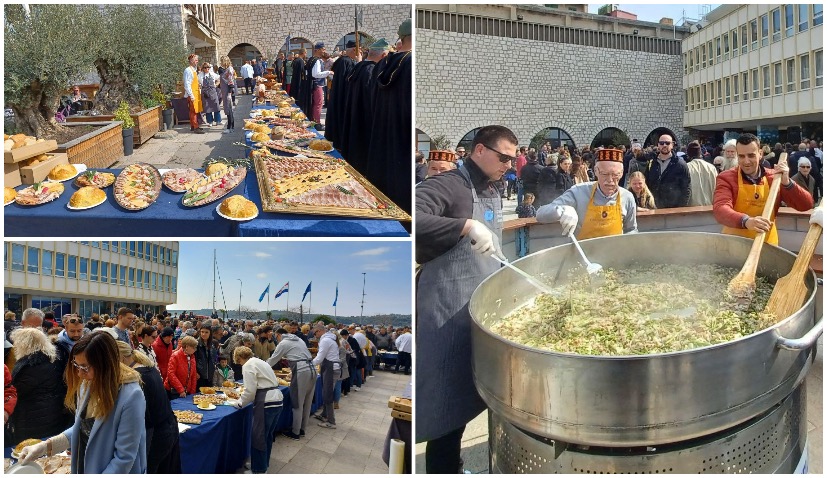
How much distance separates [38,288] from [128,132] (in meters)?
1.43

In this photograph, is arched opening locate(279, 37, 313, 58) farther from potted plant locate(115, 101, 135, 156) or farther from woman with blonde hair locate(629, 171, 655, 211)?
woman with blonde hair locate(629, 171, 655, 211)

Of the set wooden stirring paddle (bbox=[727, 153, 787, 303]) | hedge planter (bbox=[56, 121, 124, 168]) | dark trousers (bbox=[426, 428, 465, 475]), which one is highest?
hedge planter (bbox=[56, 121, 124, 168])

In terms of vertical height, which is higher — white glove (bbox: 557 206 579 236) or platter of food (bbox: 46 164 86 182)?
platter of food (bbox: 46 164 86 182)

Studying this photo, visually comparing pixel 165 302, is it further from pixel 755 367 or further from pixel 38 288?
pixel 755 367

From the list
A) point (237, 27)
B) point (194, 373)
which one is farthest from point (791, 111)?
point (237, 27)

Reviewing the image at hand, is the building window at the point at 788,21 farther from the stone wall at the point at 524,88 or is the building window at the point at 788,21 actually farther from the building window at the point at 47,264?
the building window at the point at 47,264

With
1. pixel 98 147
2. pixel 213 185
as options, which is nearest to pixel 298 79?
pixel 98 147

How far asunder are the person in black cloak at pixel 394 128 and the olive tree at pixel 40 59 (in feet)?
5.96

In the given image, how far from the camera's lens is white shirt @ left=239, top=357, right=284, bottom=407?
2859mm

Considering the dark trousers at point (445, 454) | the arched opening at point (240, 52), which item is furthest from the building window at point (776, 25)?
the arched opening at point (240, 52)

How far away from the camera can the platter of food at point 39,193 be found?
7.66 feet

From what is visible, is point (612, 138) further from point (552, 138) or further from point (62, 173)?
point (62, 173)

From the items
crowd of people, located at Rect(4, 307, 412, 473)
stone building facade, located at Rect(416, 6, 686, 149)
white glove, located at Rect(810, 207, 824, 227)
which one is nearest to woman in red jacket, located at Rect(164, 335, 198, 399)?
crowd of people, located at Rect(4, 307, 412, 473)

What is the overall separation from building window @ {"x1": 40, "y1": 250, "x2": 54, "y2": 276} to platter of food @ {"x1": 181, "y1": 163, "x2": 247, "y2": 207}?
0.49 metres
